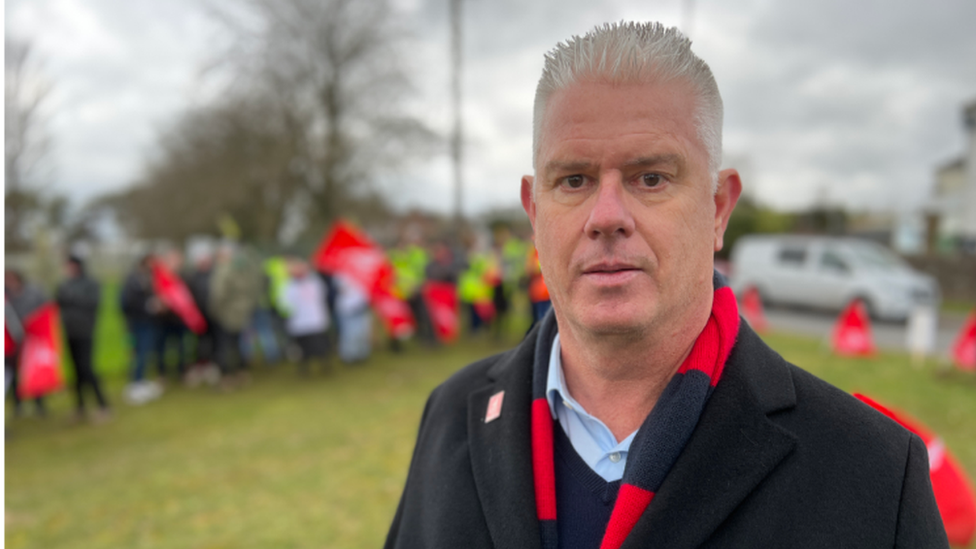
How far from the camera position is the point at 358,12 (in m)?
19.0

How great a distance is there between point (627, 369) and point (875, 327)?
14.3m

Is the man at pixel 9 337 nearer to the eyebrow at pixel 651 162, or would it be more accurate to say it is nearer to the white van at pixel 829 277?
the eyebrow at pixel 651 162

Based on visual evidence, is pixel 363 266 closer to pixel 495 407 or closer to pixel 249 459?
pixel 249 459

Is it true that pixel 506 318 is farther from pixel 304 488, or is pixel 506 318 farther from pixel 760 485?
pixel 760 485

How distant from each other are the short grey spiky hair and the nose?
195 mm

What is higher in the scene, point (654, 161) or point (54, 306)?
point (654, 161)

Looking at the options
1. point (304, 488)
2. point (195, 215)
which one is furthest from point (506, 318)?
point (195, 215)

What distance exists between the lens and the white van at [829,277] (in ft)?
44.4

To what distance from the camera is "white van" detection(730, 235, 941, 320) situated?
1355 centimetres

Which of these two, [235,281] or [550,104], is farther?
[235,281]

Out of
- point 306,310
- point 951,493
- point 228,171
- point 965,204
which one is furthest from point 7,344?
point 965,204

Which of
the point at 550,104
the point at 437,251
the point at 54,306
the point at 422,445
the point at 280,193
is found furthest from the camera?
the point at 280,193

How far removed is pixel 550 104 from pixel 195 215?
2281 cm

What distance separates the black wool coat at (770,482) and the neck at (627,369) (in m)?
0.11
